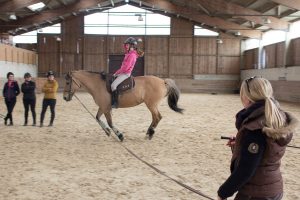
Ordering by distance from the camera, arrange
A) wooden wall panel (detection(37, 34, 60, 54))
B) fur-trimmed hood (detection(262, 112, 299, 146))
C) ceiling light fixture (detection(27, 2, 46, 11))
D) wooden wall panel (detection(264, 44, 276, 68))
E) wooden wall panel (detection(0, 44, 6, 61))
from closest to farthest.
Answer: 1. fur-trimmed hood (detection(262, 112, 299, 146))
2. wooden wall panel (detection(0, 44, 6, 61))
3. wooden wall panel (detection(264, 44, 276, 68))
4. ceiling light fixture (detection(27, 2, 46, 11))
5. wooden wall panel (detection(37, 34, 60, 54))

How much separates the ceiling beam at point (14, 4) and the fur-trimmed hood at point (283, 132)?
21.8m

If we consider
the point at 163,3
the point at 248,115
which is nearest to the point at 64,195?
the point at 248,115

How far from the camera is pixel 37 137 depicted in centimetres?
838

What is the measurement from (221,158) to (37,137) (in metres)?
4.09

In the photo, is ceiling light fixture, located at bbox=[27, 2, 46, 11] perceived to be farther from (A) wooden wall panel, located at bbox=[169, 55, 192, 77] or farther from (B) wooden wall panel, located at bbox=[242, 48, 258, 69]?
(B) wooden wall panel, located at bbox=[242, 48, 258, 69]

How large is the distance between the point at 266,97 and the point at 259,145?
0.26 m

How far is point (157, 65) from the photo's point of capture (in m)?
33.1

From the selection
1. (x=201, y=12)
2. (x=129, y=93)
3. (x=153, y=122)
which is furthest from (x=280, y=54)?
(x=129, y=93)

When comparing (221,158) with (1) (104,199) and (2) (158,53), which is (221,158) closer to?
(1) (104,199)

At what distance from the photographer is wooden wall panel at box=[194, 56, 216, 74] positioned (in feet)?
109

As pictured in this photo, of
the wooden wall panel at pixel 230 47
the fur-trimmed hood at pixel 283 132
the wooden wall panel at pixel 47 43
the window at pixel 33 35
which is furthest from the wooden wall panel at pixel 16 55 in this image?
the fur-trimmed hood at pixel 283 132

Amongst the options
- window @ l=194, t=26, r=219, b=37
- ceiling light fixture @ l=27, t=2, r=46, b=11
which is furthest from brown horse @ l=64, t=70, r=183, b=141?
window @ l=194, t=26, r=219, b=37

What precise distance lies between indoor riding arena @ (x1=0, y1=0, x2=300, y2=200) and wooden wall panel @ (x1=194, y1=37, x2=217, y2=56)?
8 centimetres

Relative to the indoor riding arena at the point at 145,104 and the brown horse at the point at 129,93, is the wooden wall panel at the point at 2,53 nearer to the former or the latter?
the indoor riding arena at the point at 145,104
